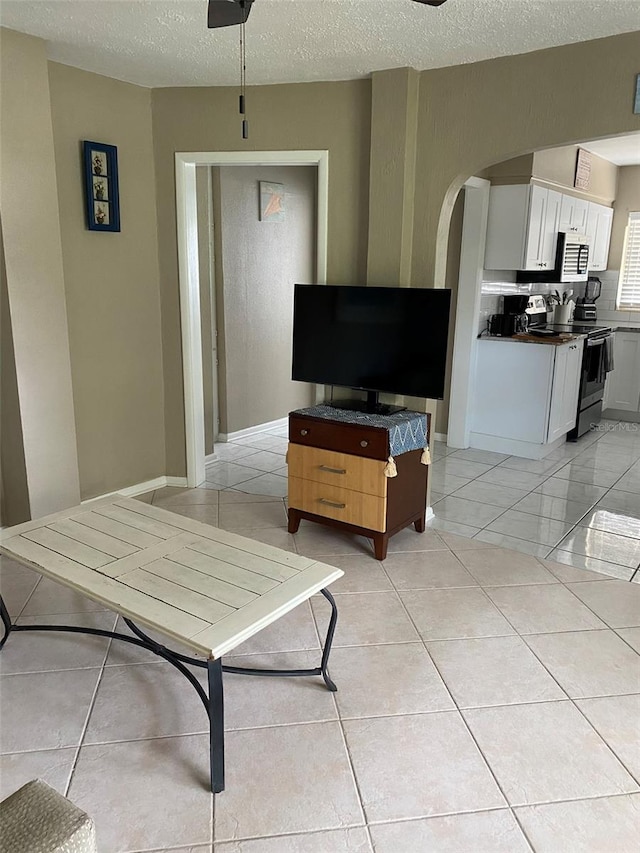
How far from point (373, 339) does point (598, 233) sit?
4124 mm

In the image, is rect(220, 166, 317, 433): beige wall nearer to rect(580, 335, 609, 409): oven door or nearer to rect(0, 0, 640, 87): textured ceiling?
rect(0, 0, 640, 87): textured ceiling

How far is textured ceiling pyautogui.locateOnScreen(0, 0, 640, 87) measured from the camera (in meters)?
2.66

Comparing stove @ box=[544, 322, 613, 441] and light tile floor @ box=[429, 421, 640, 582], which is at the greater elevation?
stove @ box=[544, 322, 613, 441]

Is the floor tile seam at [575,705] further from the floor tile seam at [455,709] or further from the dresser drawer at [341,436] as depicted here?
the dresser drawer at [341,436]

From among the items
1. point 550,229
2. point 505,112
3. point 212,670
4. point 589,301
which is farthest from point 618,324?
point 212,670

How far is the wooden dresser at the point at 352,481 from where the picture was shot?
3340mm

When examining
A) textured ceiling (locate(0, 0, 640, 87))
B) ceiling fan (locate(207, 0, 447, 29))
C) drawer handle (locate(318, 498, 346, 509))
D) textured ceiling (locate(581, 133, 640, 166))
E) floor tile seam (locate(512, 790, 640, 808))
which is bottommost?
floor tile seam (locate(512, 790, 640, 808))

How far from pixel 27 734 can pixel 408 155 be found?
3219 mm

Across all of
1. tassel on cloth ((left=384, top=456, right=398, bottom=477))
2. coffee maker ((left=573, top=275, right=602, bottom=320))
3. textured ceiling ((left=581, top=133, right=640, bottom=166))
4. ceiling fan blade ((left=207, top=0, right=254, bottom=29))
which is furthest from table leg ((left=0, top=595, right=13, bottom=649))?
coffee maker ((left=573, top=275, right=602, bottom=320))

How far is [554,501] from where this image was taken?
4.30m

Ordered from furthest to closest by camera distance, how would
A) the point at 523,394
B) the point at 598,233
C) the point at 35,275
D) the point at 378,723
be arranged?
the point at 598,233 < the point at 523,394 < the point at 35,275 < the point at 378,723

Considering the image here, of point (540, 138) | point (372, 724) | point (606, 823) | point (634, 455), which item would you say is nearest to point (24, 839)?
point (372, 724)

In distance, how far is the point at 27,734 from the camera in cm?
209

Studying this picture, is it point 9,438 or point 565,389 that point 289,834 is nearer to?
point 9,438
